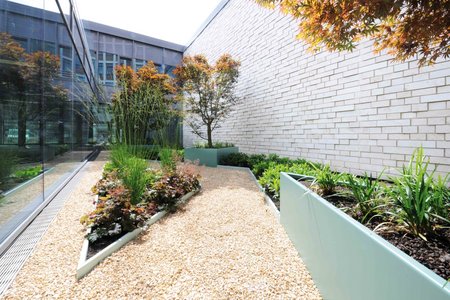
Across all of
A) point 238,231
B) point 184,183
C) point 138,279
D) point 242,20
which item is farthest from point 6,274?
point 242,20

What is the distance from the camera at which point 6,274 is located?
137 cm

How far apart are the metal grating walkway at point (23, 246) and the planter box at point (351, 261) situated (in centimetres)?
182

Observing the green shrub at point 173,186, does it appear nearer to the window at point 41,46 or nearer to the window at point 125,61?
the window at point 41,46

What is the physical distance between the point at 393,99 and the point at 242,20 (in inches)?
200

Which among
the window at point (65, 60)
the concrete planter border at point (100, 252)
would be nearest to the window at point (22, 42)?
the window at point (65, 60)

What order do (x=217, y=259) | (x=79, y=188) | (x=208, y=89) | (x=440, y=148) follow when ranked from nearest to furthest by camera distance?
(x=217, y=259) → (x=440, y=148) → (x=79, y=188) → (x=208, y=89)

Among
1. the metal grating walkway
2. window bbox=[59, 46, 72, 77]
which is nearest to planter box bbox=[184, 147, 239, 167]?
window bbox=[59, 46, 72, 77]

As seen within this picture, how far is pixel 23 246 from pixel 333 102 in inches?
166

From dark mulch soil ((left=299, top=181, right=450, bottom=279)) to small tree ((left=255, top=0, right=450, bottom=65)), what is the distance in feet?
3.36

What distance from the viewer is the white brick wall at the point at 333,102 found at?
2.55m

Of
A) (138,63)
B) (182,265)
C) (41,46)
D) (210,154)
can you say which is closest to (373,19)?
(182,265)

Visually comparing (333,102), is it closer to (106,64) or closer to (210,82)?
(210,82)

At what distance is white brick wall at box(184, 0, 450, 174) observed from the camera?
2.55 m

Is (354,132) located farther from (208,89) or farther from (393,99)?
(208,89)
